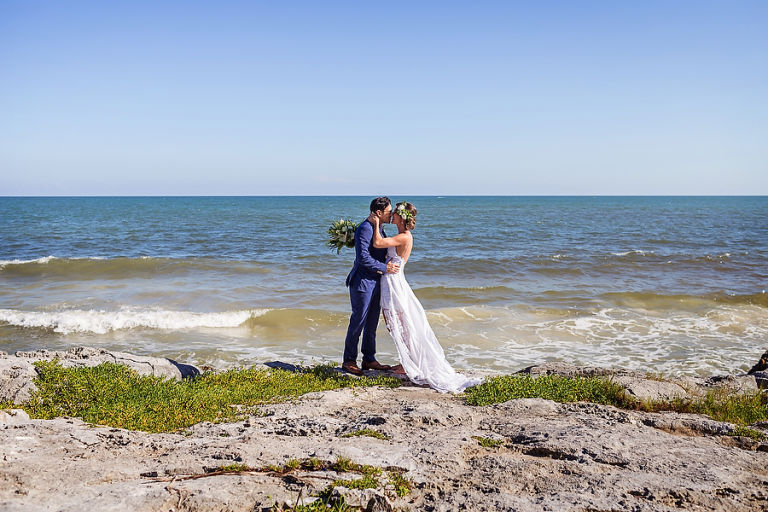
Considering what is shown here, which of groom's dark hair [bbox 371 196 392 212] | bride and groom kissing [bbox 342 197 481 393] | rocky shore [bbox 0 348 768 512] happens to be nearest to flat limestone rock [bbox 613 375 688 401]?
rocky shore [bbox 0 348 768 512]

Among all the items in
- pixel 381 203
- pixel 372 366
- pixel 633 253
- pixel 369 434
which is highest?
pixel 381 203

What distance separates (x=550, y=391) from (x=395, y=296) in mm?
2682

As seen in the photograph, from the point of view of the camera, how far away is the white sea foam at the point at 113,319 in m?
14.4

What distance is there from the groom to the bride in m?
0.12

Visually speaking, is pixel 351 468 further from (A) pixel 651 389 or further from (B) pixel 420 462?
(A) pixel 651 389

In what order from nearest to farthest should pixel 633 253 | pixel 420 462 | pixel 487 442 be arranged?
1. pixel 420 462
2. pixel 487 442
3. pixel 633 253

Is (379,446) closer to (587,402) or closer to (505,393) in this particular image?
(505,393)

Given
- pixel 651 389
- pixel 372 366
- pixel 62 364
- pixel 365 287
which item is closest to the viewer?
pixel 651 389

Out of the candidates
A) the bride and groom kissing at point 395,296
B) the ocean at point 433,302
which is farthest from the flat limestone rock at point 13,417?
the ocean at point 433,302

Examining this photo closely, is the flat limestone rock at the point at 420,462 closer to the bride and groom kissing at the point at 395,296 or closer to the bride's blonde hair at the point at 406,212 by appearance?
the bride and groom kissing at the point at 395,296

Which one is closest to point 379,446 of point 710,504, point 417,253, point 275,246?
point 710,504

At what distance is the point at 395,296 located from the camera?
848 centimetres

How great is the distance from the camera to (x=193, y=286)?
806 inches

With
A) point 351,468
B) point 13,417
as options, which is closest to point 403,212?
point 351,468
